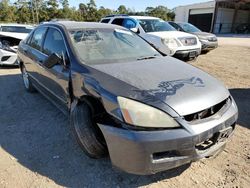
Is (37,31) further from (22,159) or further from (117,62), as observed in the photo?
(22,159)

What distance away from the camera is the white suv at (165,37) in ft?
26.9

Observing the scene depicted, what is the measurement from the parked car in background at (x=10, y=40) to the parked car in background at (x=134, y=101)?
5.01 meters

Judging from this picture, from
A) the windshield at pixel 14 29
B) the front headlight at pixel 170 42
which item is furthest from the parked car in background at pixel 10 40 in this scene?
the front headlight at pixel 170 42

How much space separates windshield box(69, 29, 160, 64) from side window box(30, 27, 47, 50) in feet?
3.60

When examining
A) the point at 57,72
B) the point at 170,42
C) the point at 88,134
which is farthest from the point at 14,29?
the point at 88,134

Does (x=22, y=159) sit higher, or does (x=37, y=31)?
(x=37, y=31)

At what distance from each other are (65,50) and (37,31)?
1884 millimetres

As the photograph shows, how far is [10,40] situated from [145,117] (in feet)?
26.9

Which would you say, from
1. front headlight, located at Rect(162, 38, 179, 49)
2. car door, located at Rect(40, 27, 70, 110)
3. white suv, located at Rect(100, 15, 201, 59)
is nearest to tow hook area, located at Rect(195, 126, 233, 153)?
car door, located at Rect(40, 27, 70, 110)

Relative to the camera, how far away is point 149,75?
9.59ft

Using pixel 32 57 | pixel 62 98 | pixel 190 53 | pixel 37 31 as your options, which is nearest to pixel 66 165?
pixel 62 98

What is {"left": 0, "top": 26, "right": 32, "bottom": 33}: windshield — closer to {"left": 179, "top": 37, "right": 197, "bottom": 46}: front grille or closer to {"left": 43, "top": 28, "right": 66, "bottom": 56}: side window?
{"left": 179, "top": 37, "right": 197, "bottom": 46}: front grille

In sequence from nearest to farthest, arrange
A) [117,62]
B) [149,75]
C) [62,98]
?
[149,75] → [117,62] → [62,98]

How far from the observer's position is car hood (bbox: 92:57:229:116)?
8.04ft
